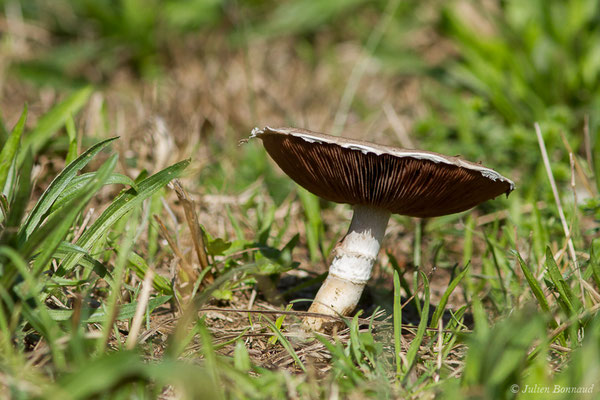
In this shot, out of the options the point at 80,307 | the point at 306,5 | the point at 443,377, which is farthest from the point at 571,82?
the point at 80,307

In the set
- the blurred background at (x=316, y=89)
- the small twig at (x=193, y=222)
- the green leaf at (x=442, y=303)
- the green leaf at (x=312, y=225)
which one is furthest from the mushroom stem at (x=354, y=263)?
the green leaf at (x=312, y=225)

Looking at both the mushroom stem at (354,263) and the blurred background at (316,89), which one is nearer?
the mushroom stem at (354,263)

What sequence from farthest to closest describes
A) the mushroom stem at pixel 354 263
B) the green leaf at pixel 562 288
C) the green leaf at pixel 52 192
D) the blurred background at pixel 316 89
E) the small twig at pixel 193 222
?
1. the blurred background at pixel 316 89
2. the small twig at pixel 193 222
3. the mushroom stem at pixel 354 263
4. the green leaf at pixel 562 288
5. the green leaf at pixel 52 192

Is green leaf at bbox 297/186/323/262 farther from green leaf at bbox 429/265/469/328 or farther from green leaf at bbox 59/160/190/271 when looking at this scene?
green leaf at bbox 59/160/190/271

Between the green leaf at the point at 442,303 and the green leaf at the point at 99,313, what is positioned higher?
the green leaf at the point at 442,303

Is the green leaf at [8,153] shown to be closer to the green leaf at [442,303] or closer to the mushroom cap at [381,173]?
the mushroom cap at [381,173]

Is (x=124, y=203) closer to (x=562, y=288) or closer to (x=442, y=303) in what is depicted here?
(x=442, y=303)

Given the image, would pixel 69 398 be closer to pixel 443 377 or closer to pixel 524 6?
pixel 443 377
